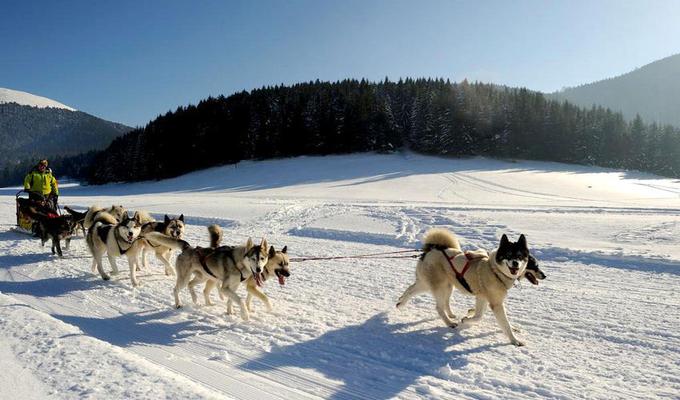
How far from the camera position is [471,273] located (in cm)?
623

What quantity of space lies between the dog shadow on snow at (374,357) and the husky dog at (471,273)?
45 centimetres

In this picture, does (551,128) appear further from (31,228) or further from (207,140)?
(31,228)

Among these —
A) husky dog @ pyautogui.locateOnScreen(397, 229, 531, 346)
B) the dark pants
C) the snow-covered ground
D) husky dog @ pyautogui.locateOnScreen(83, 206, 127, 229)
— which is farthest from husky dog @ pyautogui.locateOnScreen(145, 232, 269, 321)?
the dark pants

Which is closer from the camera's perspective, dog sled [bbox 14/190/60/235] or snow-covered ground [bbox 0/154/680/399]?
snow-covered ground [bbox 0/154/680/399]

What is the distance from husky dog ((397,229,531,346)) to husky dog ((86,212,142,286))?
579 cm

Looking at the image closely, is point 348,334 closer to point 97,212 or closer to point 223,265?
point 223,265

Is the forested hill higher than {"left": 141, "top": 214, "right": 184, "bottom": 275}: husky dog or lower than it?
higher

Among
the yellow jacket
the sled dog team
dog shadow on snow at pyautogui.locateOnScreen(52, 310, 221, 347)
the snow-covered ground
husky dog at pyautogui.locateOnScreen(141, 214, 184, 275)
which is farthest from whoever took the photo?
the yellow jacket

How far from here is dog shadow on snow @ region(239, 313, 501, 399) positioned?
4793 millimetres

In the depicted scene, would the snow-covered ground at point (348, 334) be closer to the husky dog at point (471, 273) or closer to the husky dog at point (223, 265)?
the husky dog at point (471, 273)

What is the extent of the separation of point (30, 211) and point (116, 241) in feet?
19.0

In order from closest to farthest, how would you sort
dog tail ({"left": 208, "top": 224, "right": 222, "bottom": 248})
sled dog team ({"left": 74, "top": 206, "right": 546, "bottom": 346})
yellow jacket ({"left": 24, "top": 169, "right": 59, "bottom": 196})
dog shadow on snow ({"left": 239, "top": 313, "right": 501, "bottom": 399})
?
dog shadow on snow ({"left": 239, "top": 313, "right": 501, "bottom": 399}), sled dog team ({"left": 74, "top": 206, "right": 546, "bottom": 346}), dog tail ({"left": 208, "top": 224, "right": 222, "bottom": 248}), yellow jacket ({"left": 24, "top": 169, "right": 59, "bottom": 196})

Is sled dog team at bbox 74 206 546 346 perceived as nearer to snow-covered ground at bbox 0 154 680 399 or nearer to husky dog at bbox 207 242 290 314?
husky dog at bbox 207 242 290 314

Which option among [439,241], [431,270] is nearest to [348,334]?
[431,270]
